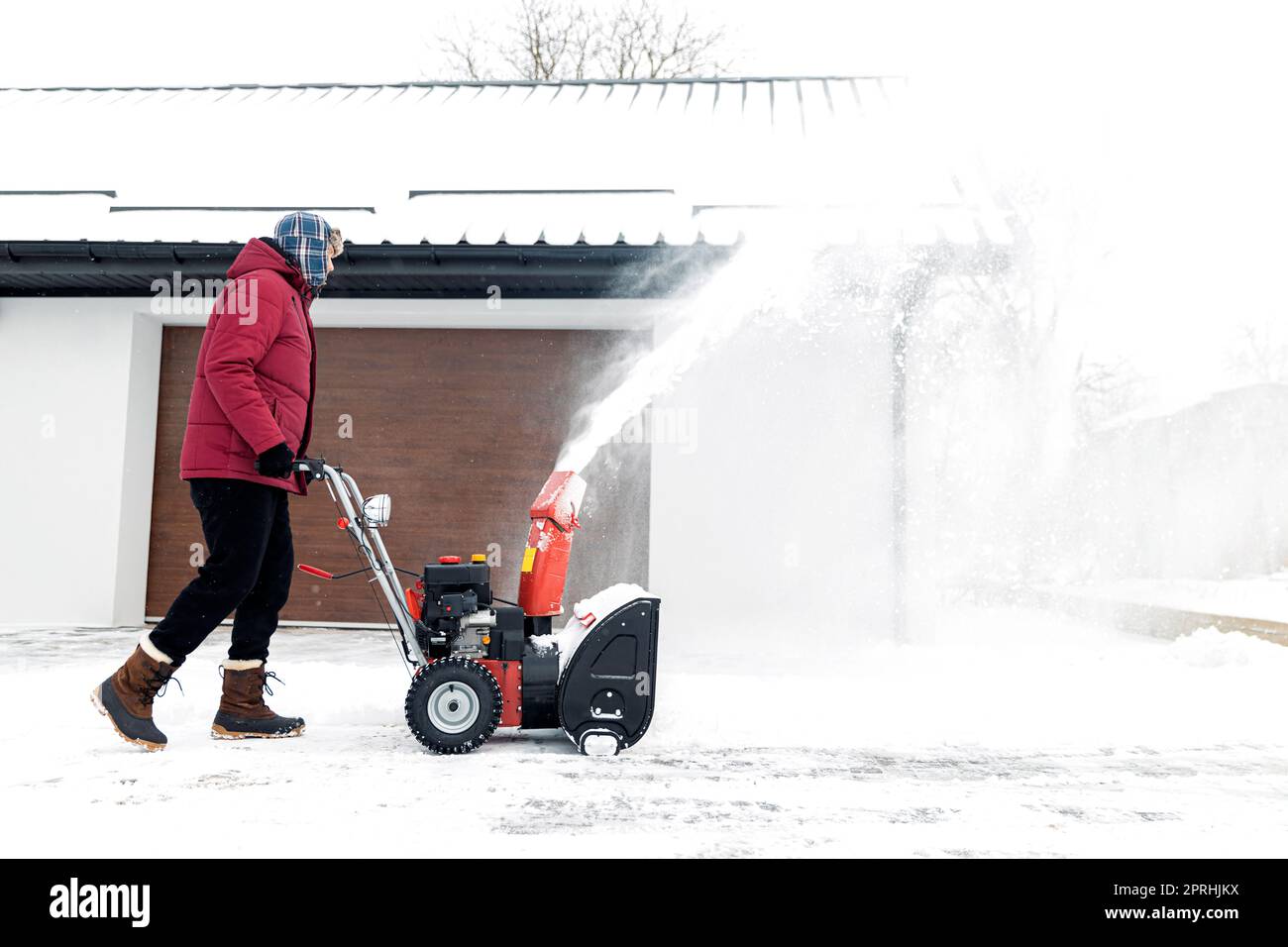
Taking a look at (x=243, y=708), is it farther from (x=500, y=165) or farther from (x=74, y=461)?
(x=500, y=165)

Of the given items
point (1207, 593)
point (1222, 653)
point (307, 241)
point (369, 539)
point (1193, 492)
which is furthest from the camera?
point (1193, 492)

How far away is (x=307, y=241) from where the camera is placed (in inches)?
127

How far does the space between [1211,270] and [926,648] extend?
7.64m

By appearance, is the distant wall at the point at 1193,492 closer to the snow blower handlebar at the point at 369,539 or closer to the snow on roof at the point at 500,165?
the snow on roof at the point at 500,165

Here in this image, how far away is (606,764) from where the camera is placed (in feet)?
9.45

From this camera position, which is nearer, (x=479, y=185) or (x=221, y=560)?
(x=221, y=560)

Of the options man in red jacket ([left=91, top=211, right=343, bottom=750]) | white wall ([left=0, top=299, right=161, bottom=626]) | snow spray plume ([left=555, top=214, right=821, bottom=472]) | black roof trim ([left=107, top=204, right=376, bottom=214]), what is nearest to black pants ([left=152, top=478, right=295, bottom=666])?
man in red jacket ([left=91, top=211, right=343, bottom=750])

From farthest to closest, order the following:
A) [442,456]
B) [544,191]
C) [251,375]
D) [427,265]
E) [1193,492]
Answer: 1. [1193,492]
2. [442,456]
3. [544,191]
4. [427,265]
5. [251,375]

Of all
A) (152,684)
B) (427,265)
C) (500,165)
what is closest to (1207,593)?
(500,165)

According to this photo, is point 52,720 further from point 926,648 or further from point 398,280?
point 926,648

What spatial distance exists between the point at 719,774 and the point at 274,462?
5.85ft

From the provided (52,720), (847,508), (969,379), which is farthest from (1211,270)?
(52,720)

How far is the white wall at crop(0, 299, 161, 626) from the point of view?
6.91 m

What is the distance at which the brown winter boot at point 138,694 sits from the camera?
290 cm
